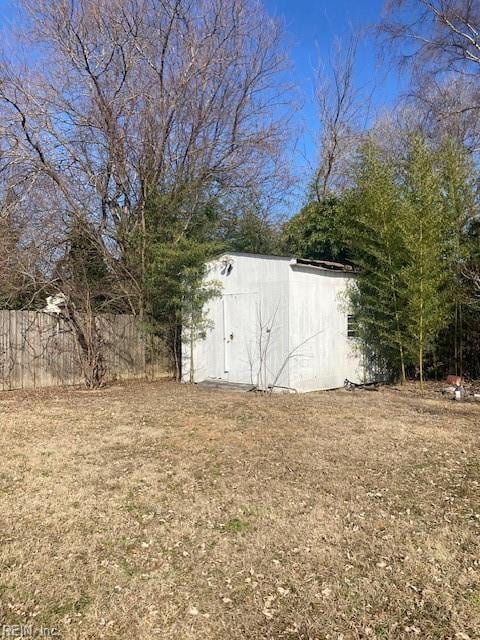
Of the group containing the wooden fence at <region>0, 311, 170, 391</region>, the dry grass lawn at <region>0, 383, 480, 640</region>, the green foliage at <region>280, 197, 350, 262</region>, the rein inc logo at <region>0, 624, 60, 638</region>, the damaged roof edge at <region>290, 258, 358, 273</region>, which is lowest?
the rein inc logo at <region>0, 624, 60, 638</region>

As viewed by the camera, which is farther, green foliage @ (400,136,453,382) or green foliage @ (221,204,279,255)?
green foliage @ (221,204,279,255)

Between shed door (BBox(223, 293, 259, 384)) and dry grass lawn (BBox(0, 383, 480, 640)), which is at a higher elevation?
shed door (BBox(223, 293, 259, 384))

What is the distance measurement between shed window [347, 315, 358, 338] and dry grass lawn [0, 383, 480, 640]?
3824 millimetres

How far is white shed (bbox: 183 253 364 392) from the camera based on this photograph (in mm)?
8594

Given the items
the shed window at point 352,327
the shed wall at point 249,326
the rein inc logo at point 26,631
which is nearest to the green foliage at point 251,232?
the shed wall at point 249,326

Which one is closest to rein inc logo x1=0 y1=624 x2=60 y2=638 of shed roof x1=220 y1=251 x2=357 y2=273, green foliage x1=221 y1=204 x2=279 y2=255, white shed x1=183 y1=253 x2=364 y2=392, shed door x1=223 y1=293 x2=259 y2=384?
white shed x1=183 y1=253 x2=364 y2=392

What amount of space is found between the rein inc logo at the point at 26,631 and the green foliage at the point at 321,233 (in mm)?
9266

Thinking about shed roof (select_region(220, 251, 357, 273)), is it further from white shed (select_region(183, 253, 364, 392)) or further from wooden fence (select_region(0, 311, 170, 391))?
wooden fence (select_region(0, 311, 170, 391))

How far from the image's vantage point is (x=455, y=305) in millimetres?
9375

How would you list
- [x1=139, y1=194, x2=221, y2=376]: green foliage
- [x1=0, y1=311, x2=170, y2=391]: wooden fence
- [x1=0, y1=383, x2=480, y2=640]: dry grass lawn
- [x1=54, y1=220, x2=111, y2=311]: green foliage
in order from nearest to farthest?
[x1=0, y1=383, x2=480, y2=640]: dry grass lawn → [x1=0, y1=311, x2=170, y2=391]: wooden fence → [x1=139, y1=194, x2=221, y2=376]: green foliage → [x1=54, y1=220, x2=111, y2=311]: green foliage

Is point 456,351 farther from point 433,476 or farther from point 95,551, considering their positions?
point 95,551

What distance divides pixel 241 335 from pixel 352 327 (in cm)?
220

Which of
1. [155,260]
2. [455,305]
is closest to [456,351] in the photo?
[455,305]

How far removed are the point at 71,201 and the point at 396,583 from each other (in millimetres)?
9556
